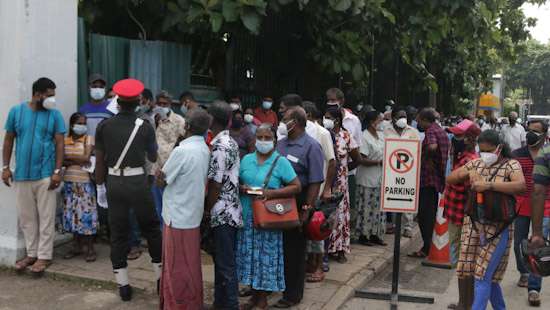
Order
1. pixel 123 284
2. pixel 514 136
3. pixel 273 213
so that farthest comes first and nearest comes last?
pixel 514 136 < pixel 123 284 < pixel 273 213

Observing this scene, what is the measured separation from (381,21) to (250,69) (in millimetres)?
2260

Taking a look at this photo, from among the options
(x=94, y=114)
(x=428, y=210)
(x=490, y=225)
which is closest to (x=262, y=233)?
(x=490, y=225)

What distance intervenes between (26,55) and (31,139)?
0.85 m

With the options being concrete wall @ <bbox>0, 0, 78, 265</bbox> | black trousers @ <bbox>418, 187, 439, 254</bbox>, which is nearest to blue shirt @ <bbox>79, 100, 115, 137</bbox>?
concrete wall @ <bbox>0, 0, 78, 265</bbox>

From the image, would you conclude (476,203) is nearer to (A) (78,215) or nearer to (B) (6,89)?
(A) (78,215)

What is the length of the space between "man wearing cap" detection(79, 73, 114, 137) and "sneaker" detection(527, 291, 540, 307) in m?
4.74

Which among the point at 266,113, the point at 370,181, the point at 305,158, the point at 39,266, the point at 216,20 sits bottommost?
the point at 39,266

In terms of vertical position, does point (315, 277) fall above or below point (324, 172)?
below

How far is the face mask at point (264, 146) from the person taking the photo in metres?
4.95

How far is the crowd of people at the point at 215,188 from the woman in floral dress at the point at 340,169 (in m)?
0.01

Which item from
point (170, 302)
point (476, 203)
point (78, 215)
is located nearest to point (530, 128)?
point (476, 203)

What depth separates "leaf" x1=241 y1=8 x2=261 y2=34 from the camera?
22.3ft

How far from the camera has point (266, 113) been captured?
9688 millimetres

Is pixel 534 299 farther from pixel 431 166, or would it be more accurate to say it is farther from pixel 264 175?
pixel 264 175
